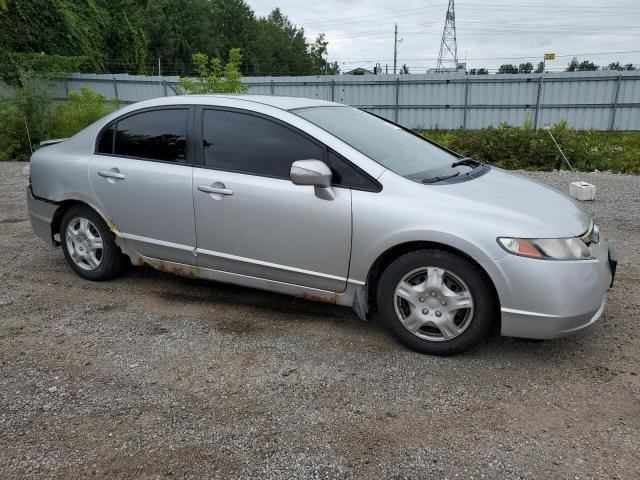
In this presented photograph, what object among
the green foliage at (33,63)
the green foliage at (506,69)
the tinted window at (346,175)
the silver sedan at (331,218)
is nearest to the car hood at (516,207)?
the silver sedan at (331,218)

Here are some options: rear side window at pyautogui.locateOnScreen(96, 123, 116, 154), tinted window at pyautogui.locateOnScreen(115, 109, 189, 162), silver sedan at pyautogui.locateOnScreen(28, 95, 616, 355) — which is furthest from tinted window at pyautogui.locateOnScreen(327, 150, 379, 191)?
rear side window at pyautogui.locateOnScreen(96, 123, 116, 154)

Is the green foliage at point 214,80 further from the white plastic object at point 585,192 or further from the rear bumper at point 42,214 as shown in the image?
the white plastic object at point 585,192

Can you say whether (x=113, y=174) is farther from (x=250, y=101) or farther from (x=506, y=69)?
(x=506, y=69)

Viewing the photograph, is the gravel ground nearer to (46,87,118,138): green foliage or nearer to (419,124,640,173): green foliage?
(419,124,640,173): green foliage

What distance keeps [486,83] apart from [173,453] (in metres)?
22.6

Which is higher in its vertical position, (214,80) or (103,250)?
(214,80)

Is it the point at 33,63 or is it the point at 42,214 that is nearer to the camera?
the point at 42,214

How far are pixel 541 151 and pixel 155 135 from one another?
30.7 ft

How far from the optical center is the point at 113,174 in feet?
14.5

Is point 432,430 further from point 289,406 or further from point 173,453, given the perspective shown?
point 173,453

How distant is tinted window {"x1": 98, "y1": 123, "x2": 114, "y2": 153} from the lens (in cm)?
457

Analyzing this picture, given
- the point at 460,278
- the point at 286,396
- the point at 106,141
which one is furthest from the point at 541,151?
the point at 286,396

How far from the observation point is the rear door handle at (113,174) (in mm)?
4375

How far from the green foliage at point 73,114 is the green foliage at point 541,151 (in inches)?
371
